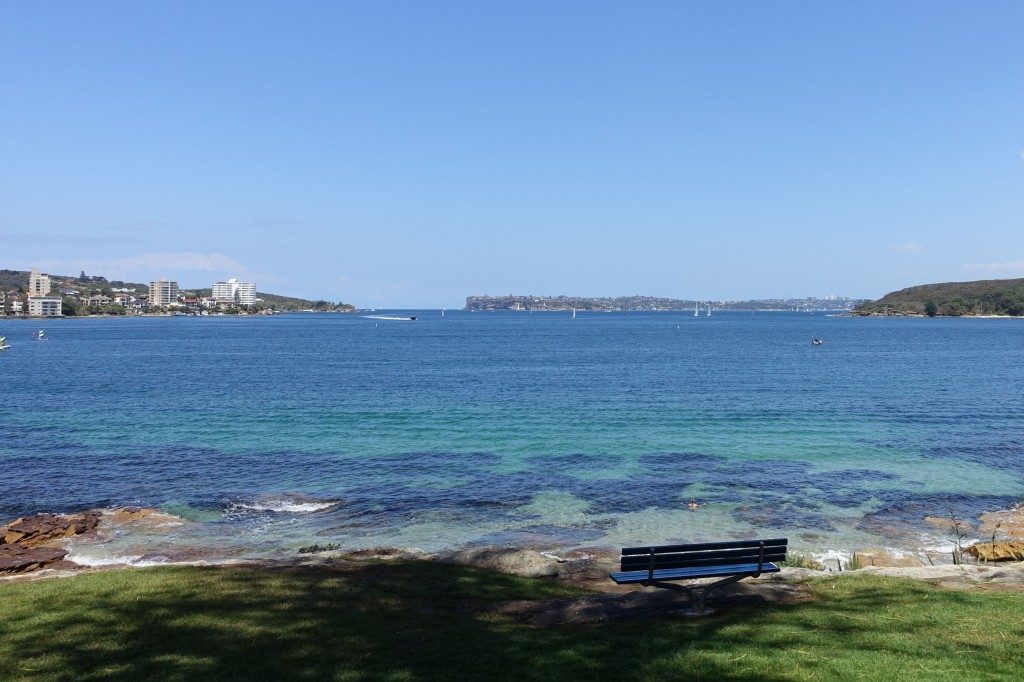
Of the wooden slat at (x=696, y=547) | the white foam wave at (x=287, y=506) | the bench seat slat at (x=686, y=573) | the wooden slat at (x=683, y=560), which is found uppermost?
the wooden slat at (x=696, y=547)

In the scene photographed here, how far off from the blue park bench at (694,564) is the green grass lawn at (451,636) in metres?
0.54

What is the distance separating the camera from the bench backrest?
11.4 metres

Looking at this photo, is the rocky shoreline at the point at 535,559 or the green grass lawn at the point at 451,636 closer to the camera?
the green grass lawn at the point at 451,636

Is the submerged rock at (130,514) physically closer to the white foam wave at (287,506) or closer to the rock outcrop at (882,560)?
the white foam wave at (287,506)

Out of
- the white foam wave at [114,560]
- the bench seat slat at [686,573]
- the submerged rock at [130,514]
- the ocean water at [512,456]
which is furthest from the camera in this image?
the submerged rock at [130,514]

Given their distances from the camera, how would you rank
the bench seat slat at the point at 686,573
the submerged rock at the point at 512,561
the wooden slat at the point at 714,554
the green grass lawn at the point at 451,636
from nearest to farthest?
1. the green grass lawn at the point at 451,636
2. the bench seat slat at the point at 686,573
3. the wooden slat at the point at 714,554
4. the submerged rock at the point at 512,561

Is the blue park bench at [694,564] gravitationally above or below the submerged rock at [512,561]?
above

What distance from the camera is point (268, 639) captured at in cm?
1033

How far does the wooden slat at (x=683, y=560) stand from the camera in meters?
11.4

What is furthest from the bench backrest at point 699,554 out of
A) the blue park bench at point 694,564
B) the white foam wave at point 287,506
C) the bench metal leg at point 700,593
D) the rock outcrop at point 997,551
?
the white foam wave at point 287,506

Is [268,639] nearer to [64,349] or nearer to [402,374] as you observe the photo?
[402,374]

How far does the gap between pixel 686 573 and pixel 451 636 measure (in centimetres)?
364

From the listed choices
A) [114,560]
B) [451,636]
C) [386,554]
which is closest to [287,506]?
[114,560]

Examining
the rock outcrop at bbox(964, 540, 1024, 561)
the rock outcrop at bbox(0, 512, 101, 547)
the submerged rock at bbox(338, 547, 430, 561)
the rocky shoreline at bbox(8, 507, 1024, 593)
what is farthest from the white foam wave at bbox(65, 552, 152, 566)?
the rock outcrop at bbox(964, 540, 1024, 561)
